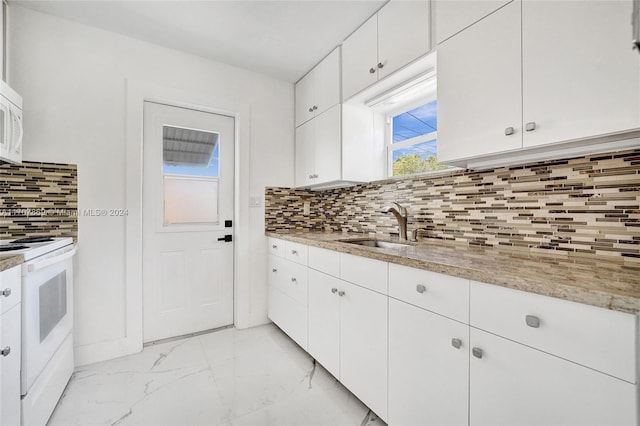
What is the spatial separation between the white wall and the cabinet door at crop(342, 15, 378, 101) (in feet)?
4.13

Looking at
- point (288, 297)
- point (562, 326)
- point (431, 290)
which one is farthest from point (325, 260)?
point (562, 326)

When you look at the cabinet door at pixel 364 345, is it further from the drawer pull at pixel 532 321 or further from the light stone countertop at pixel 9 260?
the light stone countertop at pixel 9 260

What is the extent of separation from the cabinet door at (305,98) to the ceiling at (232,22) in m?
0.24

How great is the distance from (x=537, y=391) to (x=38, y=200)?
113 inches

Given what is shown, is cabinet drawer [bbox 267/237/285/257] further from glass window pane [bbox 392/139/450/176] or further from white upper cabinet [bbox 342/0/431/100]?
white upper cabinet [bbox 342/0/431/100]

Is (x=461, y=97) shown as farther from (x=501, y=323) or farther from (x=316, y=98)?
(x=316, y=98)

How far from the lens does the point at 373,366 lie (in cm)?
147

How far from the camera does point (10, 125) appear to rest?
1666mm

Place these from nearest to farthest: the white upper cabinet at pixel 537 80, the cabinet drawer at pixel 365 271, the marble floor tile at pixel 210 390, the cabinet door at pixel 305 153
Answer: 1. the white upper cabinet at pixel 537 80
2. the cabinet drawer at pixel 365 271
3. the marble floor tile at pixel 210 390
4. the cabinet door at pixel 305 153

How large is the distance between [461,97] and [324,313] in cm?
147

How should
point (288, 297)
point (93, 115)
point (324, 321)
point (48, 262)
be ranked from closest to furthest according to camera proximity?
point (48, 262), point (324, 321), point (93, 115), point (288, 297)

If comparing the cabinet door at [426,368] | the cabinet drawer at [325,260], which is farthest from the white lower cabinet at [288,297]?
the cabinet door at [426,368]

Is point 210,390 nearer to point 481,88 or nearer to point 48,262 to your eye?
point 48,262

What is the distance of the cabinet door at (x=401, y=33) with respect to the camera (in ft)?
5.17
